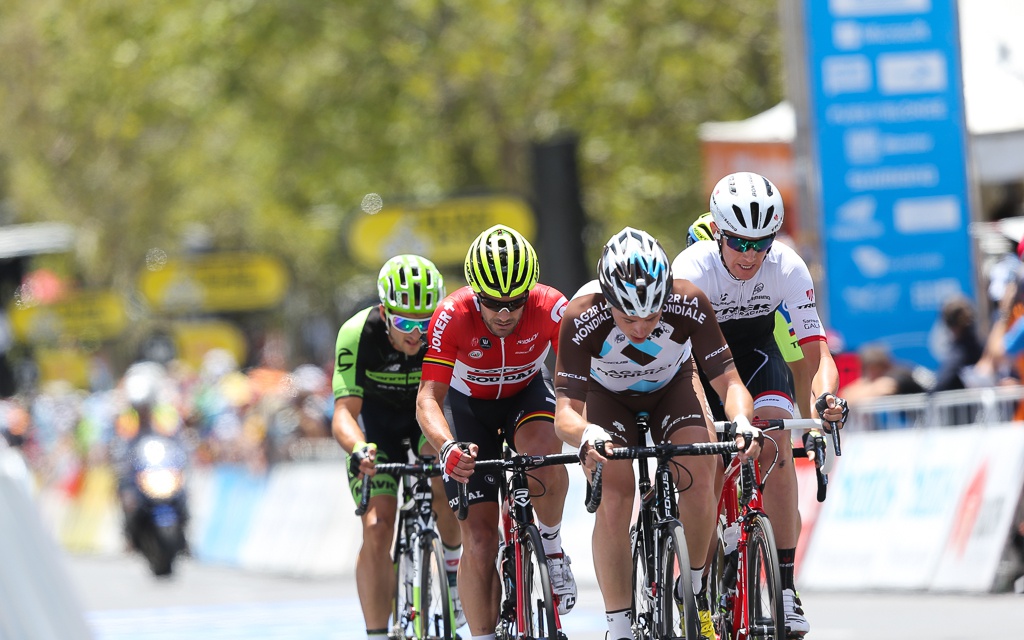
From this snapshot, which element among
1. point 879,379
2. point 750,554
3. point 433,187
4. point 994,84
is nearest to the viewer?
point 750,554

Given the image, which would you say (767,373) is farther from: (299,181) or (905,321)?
(299,181)

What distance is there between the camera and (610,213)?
1319 inches

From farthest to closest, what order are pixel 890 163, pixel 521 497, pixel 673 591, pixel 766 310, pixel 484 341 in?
1. pixel 890 163
2. pixel 484 341
3. pixel 766 310
4. pixel 521 497
5. pixel 673 591

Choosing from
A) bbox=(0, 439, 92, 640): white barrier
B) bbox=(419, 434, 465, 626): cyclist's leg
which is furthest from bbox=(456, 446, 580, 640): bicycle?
bbox=(0, 439, 92, 640): white barrier

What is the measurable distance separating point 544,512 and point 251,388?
18660 millimetres

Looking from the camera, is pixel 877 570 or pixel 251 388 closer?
pixel 877 570

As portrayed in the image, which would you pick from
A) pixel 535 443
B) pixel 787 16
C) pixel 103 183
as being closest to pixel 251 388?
pixel 787 16

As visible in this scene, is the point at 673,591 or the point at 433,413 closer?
the point at 673,591

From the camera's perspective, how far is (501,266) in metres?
8.49

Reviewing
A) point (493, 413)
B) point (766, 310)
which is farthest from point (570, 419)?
point (493, 413)

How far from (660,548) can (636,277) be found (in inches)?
44.9

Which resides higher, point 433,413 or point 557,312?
point 557,312

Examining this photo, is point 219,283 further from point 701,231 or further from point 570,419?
point 570,419

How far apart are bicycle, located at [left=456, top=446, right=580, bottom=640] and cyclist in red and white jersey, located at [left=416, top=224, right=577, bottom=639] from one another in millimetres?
107
